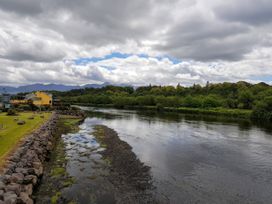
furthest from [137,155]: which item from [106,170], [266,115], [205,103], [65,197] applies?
[205,103]

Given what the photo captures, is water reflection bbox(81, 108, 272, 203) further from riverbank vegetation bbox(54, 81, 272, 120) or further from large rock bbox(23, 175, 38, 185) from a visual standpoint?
riverbank vegetation bbox(54, 81, 272, 120)

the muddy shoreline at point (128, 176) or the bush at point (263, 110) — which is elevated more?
the bush at point (263, 110)

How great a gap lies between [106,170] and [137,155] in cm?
598

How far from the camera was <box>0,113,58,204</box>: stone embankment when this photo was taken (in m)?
12.8

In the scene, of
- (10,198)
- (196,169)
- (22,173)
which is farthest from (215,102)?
(10,198)

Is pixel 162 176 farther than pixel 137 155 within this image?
No

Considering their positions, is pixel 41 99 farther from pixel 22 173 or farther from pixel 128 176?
pixel 128 176

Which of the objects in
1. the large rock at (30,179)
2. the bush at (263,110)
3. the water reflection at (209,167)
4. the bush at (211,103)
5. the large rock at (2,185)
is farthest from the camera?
the bush at (211,103)

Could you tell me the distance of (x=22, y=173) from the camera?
16.1m

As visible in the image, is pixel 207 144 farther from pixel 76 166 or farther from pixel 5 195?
pixel 5 195

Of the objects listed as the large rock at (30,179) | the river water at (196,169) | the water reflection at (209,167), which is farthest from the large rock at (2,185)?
the water reflection at (209,167)

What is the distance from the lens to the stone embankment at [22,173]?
1285 centimetres

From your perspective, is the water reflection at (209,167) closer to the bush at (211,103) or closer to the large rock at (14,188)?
the large rock at (14,188)

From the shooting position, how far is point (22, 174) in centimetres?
1595
